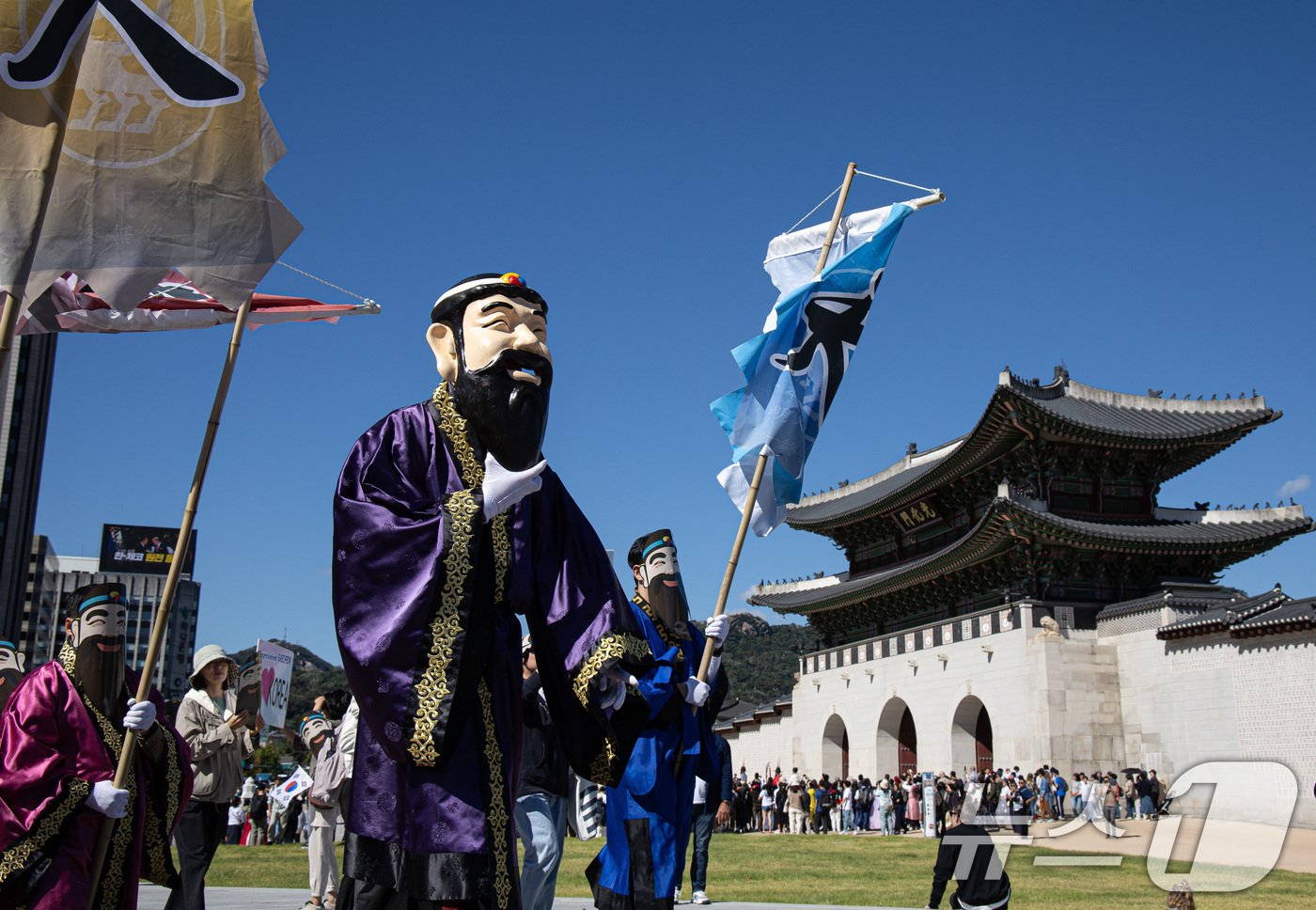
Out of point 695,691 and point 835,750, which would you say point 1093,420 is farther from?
point 695,691

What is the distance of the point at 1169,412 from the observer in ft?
116

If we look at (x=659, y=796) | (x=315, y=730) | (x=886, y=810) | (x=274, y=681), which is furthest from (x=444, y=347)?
(x=886, y=810)

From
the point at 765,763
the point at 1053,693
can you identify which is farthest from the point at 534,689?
the point at 765,763

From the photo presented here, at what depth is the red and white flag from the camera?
6.77 m

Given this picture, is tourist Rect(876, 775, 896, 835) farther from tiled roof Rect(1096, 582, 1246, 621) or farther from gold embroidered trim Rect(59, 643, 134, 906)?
gold embroidered trim Rect(59, 643, 134, 906)

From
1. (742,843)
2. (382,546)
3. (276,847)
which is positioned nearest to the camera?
(382,546)

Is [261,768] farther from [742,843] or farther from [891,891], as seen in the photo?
[891,891]

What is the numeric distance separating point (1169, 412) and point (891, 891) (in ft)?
87.6

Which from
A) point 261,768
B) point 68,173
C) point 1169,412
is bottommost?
point 261,768

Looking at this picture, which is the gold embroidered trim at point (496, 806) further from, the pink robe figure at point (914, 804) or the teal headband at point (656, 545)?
the pink robe figure at point (914, 804)

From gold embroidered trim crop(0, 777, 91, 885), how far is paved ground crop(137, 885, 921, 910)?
491 centimetres

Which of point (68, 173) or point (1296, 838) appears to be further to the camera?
point (1296, 838)

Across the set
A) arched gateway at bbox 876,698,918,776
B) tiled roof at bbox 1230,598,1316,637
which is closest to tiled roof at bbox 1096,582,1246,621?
tiled roof at bbox 1230,598,1316,637

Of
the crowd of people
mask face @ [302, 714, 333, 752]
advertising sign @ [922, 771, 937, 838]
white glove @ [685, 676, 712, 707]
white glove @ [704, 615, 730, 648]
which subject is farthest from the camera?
advertising sign @ [922, 771, 937, 838]
